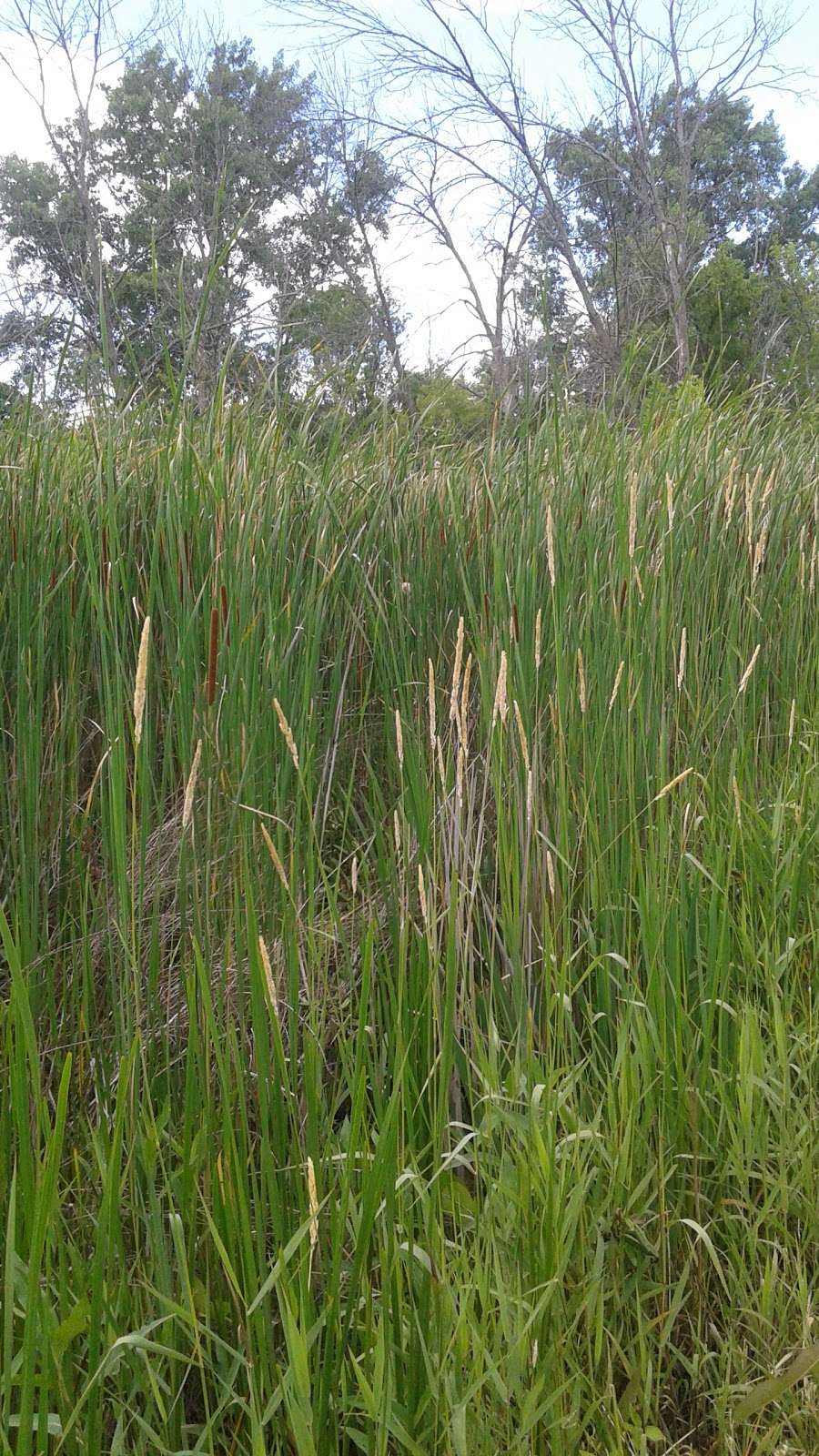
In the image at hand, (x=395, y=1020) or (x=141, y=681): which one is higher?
(x=141, y=681)

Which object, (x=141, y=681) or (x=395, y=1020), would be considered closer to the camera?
(x=141, y=681)

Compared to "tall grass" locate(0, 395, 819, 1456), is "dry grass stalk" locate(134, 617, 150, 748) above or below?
above

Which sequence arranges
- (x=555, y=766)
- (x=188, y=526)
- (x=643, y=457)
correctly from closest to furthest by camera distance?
(x=555, y=766), (x=188, y=526), (x=643, y=457)

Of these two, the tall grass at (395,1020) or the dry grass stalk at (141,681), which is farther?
the tall grass at (395,1020)

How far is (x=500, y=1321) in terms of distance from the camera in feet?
3.14

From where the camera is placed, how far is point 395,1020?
1168 millimetres

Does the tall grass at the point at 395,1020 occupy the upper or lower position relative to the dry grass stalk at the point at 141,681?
lower

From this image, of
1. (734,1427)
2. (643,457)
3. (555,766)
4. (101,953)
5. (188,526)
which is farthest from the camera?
(643,457)

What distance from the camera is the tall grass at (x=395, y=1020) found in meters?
0.93

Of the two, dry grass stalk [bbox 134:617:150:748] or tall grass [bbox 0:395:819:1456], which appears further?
A: tall grass [bbox 0:395:819:1456]

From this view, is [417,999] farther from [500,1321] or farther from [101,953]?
[101,953]

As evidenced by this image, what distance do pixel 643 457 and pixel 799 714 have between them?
790 millimetres

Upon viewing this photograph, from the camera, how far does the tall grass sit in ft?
3.04

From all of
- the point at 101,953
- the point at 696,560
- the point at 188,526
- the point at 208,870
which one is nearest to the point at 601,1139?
the point at 208,870
